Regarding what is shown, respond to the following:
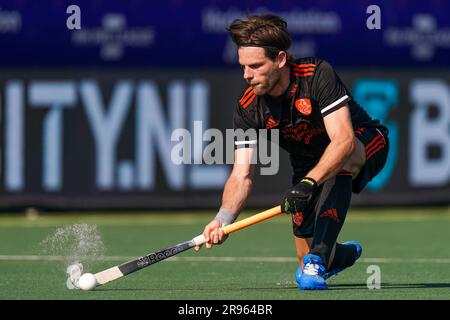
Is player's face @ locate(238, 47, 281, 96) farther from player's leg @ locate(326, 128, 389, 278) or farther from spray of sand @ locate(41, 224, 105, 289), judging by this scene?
spray of sand @ locate(41, 224, 105, 289)

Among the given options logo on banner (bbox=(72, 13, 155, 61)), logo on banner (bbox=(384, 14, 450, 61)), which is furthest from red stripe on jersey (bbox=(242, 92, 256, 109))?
logo on banner (bbox=(384, 14, 450, 61))

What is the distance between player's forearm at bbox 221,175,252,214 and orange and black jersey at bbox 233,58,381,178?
0.79 feet

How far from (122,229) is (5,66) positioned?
113 inches

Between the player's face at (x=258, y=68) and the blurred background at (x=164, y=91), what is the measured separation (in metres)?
7.04

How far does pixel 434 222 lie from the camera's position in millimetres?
15477

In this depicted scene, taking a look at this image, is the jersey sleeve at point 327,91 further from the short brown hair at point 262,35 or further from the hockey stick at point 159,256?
the hockey stick at point 159,256

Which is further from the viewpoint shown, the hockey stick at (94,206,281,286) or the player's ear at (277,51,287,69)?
the player's ear at (277,51,287,69)

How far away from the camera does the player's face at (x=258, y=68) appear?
328 inches

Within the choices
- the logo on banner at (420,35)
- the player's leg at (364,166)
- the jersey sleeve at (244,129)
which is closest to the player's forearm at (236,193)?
the jersey sleeve at (244,129)

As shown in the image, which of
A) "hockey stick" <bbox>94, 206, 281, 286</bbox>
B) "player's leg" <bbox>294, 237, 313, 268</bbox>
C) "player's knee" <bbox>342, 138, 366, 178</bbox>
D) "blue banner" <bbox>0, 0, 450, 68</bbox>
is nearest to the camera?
"hockey stick" <bbox>94, 206, 281, 286</bbox>

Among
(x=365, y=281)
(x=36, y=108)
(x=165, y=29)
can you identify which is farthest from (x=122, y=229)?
(x=365, y=281)

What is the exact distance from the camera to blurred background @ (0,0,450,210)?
1605 centimetres
